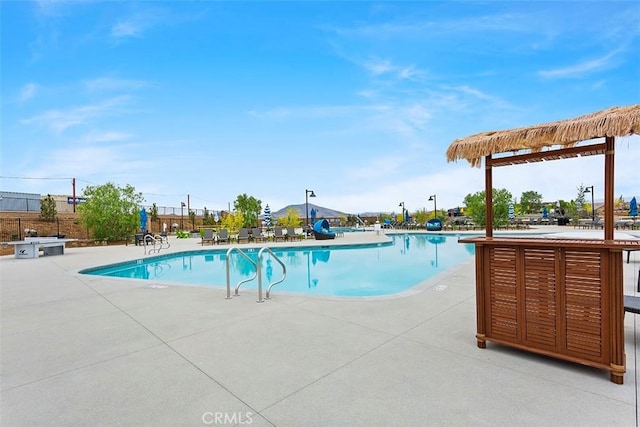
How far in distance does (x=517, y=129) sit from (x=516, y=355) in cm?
200

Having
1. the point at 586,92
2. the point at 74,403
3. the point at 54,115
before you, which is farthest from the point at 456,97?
the point at 54,115

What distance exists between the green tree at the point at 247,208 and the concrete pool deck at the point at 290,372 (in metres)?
20.1

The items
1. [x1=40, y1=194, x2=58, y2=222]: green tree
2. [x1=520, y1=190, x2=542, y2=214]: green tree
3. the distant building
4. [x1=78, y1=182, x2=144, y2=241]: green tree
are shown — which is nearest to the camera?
A: [x1=78, y1=182, x2=144, y2=241]: green tree

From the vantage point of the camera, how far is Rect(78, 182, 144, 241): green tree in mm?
18078

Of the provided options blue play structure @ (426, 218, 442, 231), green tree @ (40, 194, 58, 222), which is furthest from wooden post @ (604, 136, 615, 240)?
green tree @ (40, 194, 58, 222)

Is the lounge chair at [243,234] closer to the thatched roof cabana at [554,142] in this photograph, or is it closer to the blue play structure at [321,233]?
the blue play structure at [321,233]

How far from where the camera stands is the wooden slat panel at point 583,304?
2.30 meters

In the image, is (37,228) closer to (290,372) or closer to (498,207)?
(290,372)

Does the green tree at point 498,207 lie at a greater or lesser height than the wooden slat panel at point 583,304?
greater

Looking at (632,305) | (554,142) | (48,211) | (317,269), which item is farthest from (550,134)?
(48,211)

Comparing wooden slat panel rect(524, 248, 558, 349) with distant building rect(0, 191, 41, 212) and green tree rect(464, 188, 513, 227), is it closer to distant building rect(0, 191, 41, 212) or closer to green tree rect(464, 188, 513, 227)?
green tree rect(464, 188, 513, 227)

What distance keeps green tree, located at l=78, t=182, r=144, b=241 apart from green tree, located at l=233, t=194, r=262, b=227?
7.21 metres

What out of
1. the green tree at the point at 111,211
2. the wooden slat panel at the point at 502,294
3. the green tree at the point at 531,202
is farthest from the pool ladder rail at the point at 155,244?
the green tree at the point at 531,202

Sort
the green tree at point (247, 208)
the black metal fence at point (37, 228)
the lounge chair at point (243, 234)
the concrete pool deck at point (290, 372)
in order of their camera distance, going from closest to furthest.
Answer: the concrete pool deck at point (290, 372) → the lounge chair at point (243, 234) → the black metal fence at point (37, 228) → the green tree at point (247, 208)
